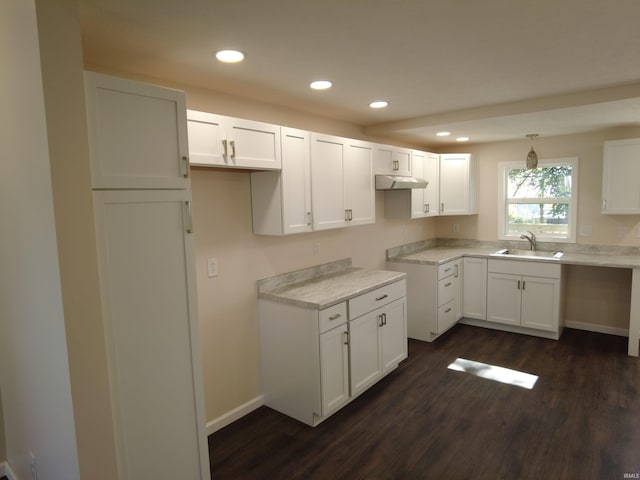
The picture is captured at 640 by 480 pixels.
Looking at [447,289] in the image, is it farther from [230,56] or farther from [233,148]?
[230,56]

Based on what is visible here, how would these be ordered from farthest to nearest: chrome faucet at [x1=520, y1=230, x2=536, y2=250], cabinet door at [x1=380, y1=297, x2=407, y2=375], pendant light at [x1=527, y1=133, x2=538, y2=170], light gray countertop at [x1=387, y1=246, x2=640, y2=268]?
chrome faucet at [x1=520, y1=230, x2=536, y2=250]
pendant light at [x1=527, y1=133, x2=538, y2=170]
light gray countertop at [x1=387, y1=246, x2=640, y2=268]
cabinet door at [x1=380, y1=297, x2=407, y2=375]

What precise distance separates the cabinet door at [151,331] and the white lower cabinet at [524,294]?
374cm

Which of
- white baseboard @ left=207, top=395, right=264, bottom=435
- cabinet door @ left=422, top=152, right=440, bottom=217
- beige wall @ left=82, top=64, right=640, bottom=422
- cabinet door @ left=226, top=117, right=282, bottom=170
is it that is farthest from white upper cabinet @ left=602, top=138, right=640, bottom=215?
white baseboard @ left=207, top=395, right=264, bottom=435

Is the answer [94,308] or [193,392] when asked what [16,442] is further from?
[94,308]

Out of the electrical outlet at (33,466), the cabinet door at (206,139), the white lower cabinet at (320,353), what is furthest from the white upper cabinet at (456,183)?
the electrical outlet at (33,466)

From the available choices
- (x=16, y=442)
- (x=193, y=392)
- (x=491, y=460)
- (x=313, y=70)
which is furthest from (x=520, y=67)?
(x=16, y=442)

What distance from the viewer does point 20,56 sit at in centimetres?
144

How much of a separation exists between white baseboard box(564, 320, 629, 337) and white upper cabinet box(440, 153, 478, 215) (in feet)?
5.92

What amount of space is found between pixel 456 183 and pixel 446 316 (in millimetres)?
1682

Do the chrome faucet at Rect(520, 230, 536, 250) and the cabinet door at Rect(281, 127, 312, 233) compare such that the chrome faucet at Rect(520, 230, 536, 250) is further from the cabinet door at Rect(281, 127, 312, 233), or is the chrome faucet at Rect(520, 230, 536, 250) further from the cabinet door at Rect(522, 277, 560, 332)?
the cabinet door at Rect(281, 127, 312, 233)

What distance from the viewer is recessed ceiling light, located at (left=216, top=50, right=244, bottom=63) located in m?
2.03

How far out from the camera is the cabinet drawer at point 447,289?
425 centimetres

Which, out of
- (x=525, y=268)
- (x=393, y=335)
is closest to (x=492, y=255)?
(x=525, y=268)

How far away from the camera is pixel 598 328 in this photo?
4.50 m
